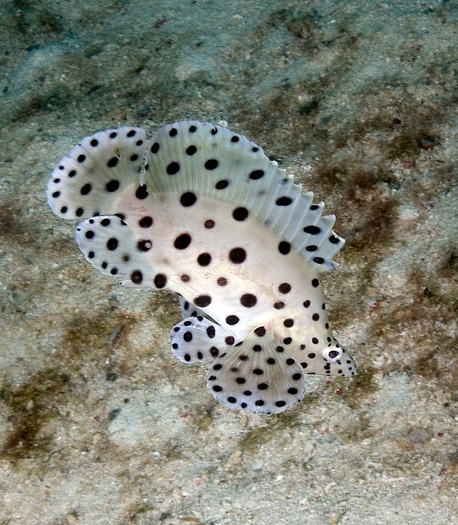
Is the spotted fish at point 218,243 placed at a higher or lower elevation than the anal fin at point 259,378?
higher

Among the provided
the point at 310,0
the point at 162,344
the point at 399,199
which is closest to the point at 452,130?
the point at 399,199

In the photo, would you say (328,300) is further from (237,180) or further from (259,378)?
(237,180)

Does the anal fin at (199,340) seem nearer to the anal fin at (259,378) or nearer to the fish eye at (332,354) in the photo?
the anal fin at (259,378)

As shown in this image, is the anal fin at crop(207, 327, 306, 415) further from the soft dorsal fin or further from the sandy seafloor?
the soft dorsal fin


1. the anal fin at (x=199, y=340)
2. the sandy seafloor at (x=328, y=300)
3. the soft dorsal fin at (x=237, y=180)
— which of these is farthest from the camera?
the sandy seafloor at (x=328, y=300)

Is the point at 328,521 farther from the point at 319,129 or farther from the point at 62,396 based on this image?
the point at 319,129

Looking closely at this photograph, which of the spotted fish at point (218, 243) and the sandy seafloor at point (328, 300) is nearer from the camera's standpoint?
the spotted fish at point (218, 243)

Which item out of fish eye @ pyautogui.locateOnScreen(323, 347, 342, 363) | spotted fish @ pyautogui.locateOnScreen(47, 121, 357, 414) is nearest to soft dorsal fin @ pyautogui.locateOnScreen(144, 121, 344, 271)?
spotted fish @ pyautogui.locateOnScreen(47, 121, 357, 414)

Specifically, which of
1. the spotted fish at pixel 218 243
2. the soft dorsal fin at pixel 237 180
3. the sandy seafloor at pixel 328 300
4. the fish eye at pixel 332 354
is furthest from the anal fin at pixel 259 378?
the soft dorsal fin at pixel 237 180
